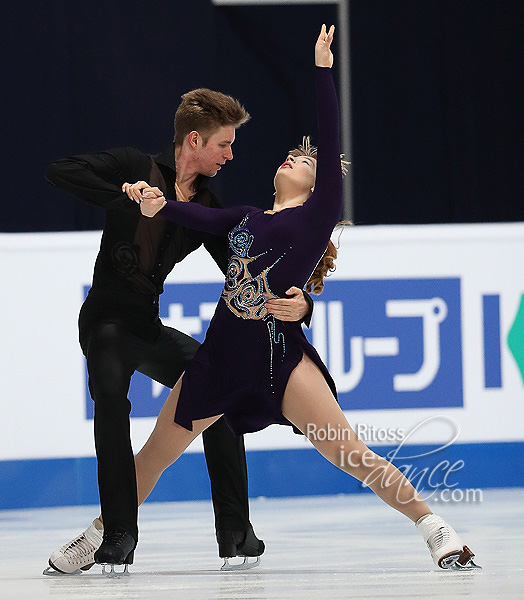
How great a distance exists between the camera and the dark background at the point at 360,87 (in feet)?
26.3

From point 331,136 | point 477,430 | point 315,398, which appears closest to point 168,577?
point 315,398

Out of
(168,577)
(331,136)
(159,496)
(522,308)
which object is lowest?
(159,496)

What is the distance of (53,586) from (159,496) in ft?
7.56

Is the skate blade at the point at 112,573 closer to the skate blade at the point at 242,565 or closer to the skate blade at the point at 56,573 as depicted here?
the skate blade at the point at 56,573

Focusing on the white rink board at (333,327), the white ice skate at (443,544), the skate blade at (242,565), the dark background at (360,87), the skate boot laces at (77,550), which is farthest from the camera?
the dark background at (360,87)

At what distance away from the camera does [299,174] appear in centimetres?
328

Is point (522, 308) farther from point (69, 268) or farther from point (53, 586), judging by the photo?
point (53, 586)

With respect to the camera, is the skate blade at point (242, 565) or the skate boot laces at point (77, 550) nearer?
the skate boot laces at point (77, 550)

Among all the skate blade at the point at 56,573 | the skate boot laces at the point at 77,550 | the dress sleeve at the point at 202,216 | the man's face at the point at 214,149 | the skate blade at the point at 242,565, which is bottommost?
the skate blade at the point at 242,565

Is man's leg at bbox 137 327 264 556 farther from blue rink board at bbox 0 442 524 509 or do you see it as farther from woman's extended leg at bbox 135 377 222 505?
blue rink board at bbox 0 442 524 509

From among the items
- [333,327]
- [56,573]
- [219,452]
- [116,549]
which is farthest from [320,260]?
[333,327]

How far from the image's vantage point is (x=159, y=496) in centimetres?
527

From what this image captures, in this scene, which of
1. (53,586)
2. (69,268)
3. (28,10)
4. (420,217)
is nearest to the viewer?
(53,586)

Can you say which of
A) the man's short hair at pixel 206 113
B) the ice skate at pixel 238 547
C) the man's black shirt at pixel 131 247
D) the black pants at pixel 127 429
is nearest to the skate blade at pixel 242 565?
the ice skate at pixel 238 547
